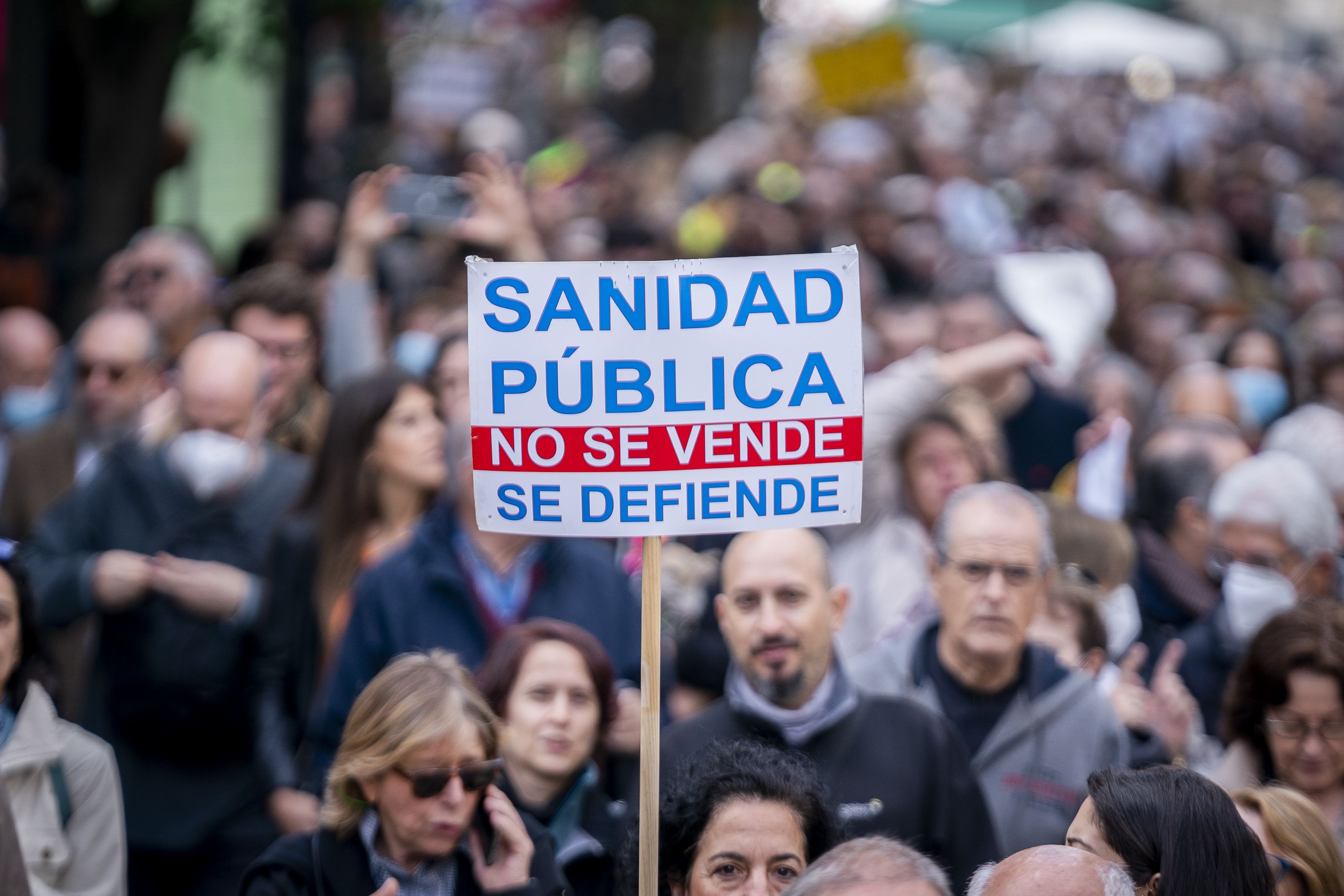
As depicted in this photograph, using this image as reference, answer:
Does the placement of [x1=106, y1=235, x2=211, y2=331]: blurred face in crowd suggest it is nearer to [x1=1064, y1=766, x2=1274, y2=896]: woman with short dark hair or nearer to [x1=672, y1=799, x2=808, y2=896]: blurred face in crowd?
[x1=672, y1=799, x2=808, y2=896]: blurred face in crowd

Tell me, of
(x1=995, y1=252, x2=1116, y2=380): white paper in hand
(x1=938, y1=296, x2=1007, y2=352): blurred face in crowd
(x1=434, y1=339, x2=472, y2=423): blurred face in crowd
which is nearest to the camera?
(x1=434, y1=339, x2=472, y2=423): blurred face in crowd

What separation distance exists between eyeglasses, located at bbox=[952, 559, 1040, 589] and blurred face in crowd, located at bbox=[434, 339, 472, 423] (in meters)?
1.66

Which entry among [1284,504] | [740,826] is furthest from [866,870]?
[1284,504]

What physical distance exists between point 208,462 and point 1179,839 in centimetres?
300

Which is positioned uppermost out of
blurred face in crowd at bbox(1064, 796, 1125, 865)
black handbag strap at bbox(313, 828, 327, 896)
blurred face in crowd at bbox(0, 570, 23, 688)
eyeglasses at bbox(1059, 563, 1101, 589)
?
eyeglasses at bbox(1059, 563, 1101, 589)

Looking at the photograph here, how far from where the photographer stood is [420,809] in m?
3.37

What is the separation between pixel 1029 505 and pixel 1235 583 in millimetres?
950

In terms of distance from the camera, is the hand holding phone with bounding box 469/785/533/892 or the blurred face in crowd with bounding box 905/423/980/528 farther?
the blurred face in crowd with bounding box 905/423/980/528

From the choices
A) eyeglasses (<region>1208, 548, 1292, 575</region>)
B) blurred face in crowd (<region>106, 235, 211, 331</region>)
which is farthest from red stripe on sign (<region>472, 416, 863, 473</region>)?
blurred face in crowd (<region>106, 235, 211, 331</region>)

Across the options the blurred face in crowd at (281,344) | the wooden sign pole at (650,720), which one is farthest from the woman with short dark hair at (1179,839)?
the blurred face in crowd at (281,344)

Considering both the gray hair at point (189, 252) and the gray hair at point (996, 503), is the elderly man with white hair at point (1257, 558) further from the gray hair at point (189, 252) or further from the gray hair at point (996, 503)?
the gray hair at point (189, 252)

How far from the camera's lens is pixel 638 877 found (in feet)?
10.7

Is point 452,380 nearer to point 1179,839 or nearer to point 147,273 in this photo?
point 147,273

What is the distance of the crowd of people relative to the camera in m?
3.38
